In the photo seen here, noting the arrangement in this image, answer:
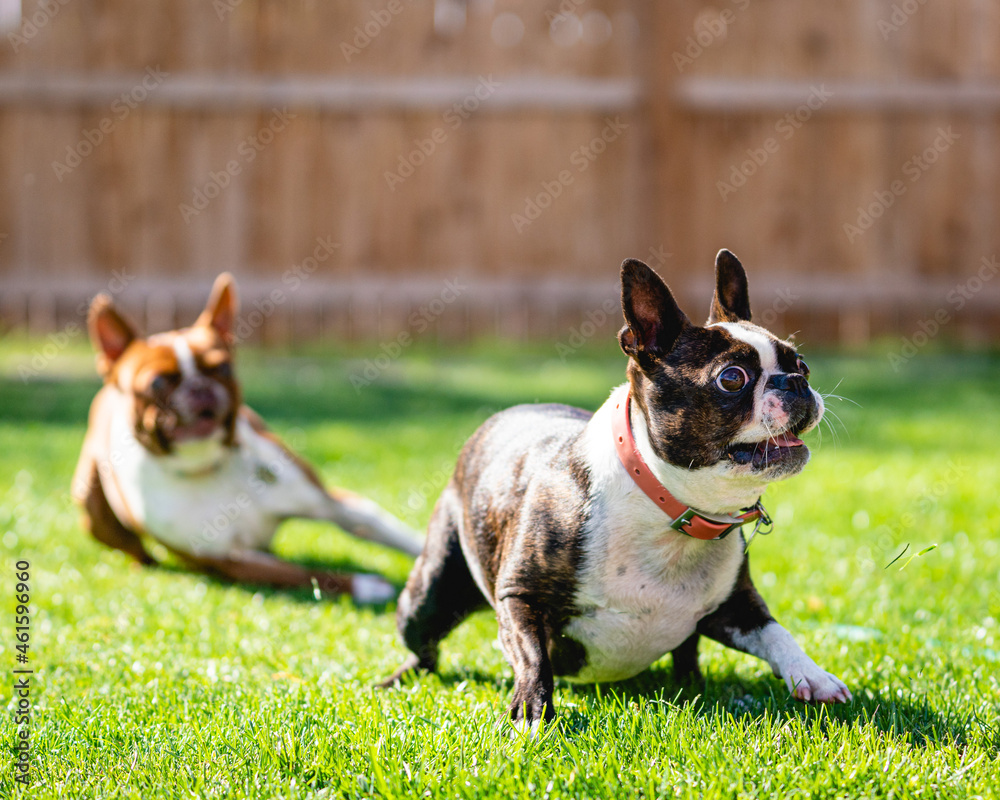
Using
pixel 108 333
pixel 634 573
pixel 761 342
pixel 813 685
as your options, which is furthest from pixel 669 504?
pixel 108 333

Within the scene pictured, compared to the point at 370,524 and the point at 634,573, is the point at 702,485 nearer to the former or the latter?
the point at 634,573

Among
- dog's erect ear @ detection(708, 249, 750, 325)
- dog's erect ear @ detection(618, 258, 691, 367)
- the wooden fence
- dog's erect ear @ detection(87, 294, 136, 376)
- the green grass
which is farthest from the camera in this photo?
the wooden fence

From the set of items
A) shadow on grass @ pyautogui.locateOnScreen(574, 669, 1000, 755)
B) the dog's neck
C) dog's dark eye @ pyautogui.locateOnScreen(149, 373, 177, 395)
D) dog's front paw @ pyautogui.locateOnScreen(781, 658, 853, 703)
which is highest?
the dog's neck

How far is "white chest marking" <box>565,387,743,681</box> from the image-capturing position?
2.53 metres

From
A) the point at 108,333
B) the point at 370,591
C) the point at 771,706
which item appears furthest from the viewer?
the point at 108,333

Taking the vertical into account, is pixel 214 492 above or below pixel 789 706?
below

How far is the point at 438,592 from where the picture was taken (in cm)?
291

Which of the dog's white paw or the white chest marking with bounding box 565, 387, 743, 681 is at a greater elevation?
the white chest marking with bounding box 565, 387, 743, 681

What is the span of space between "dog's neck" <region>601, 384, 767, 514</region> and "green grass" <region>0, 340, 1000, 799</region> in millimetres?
485

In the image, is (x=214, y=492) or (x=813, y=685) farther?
(x=214, y=492)

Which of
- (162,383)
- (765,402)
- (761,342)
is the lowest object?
(162,383)

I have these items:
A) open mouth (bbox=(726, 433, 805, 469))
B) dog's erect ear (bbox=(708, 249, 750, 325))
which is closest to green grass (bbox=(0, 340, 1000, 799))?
open mouth (bbox=(726, 433, 805, 469))

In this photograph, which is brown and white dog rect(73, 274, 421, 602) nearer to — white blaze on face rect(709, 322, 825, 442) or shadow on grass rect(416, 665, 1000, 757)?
shadow on grass rect(416, 665, 1000, 757)

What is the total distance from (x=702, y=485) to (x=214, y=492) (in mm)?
2387
